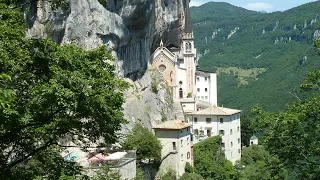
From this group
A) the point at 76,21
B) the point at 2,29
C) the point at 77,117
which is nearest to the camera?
the point at 2,29

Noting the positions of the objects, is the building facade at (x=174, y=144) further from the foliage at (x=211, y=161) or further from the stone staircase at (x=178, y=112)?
the stone staircase at (x=178, y=112)

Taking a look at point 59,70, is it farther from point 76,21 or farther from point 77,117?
point 76,21

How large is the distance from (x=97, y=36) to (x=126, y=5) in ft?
18.7

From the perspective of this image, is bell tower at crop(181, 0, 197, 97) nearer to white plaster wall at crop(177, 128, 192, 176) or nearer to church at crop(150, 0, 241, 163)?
church at crop(150, 0, 241, 163)

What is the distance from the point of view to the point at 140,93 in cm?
5225

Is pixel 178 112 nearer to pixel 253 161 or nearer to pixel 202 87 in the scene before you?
pixel 253 161

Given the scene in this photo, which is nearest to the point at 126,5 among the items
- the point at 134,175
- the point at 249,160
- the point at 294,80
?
the point at 134,175

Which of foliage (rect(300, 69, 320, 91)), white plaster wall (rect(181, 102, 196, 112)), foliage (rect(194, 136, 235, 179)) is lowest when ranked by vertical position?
foliage (rect(194, 136, 235, 179))

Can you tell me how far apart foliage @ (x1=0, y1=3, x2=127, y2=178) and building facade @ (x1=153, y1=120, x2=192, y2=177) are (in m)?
31.7

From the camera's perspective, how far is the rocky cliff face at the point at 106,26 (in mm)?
37781

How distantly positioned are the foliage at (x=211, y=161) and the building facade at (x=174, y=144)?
9.98 feet

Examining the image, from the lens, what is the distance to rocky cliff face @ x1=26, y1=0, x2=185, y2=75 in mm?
37781

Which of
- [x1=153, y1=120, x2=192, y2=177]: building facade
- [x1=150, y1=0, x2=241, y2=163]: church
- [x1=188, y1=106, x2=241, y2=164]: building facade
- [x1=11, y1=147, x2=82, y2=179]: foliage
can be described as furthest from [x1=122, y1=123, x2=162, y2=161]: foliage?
[x1=11, y1=147, x2=82, y2=179]: foliage

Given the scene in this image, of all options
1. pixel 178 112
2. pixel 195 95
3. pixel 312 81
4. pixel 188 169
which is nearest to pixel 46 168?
pixel 312 81
